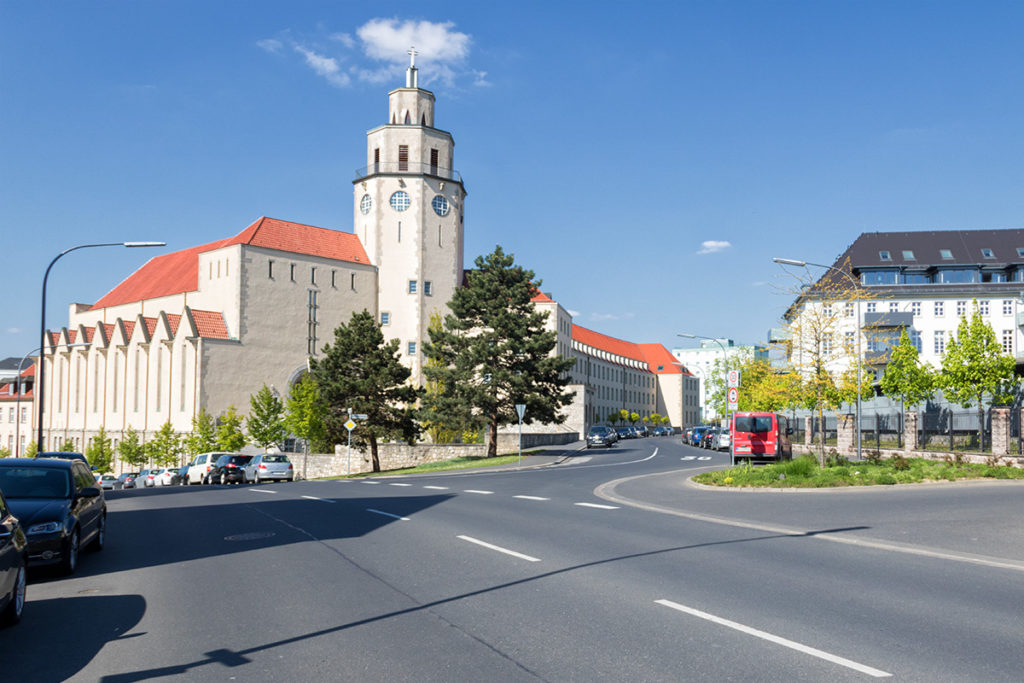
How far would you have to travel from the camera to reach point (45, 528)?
9688mm

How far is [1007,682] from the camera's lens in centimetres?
529

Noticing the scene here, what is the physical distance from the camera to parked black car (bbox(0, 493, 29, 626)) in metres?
6.90

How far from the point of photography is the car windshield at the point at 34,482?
1059 cm

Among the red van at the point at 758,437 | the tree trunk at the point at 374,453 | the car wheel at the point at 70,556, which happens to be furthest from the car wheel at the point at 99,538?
the tree trunk at the point at 374,453

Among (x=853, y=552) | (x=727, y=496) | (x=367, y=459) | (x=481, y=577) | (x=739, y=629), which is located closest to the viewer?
(x=739, y=629)

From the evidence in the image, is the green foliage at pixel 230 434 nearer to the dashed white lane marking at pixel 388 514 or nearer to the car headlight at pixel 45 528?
the dashed white lane marking at pixel 388 514

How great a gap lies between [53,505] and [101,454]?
6926 centimetres

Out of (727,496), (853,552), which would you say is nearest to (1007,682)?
(853,552)

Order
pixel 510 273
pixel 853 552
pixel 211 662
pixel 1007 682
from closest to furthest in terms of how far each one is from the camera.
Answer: pixel 1007 682, pixel 211 662, pixel 853 552, pixel 510 273

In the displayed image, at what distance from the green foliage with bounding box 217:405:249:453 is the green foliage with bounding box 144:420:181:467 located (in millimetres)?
4559

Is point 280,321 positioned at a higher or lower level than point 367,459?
higher

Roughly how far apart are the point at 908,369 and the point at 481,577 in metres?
46.0

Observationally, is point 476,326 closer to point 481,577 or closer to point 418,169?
point 418,169

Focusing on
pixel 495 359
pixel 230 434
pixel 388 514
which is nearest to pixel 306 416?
pixel 230 434
